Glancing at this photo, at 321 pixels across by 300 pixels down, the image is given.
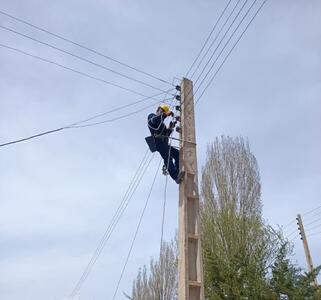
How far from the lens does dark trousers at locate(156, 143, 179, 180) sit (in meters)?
6.71

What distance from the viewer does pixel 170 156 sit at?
6840 millimetres

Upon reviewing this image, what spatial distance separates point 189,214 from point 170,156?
1086 mm

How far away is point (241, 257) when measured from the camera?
13008mm

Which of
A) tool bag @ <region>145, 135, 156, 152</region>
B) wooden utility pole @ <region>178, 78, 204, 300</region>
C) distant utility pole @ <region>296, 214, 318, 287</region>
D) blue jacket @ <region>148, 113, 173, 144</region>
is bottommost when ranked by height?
wooden utility pole @ <region>178, 78, 204, 300</region>

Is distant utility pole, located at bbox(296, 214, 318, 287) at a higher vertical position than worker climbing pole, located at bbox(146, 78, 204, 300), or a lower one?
higher

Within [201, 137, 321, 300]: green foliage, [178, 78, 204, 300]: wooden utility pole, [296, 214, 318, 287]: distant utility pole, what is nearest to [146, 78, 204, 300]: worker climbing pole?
[178, 78, 204, 300]: wooden utility pole

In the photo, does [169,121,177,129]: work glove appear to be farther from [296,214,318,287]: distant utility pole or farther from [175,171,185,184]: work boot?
[296,214,318,287]: distant utility pole

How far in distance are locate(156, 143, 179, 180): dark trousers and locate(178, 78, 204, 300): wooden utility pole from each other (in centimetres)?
18

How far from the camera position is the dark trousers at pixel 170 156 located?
6707mm

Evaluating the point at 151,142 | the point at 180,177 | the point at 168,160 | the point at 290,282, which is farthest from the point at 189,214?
the point at 290,282

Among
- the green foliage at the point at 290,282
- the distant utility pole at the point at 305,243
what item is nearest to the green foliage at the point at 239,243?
the green foliage at the point at 290,282

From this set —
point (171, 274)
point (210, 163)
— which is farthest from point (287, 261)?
point (171, 274)

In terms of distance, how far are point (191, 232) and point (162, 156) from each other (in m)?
1.40

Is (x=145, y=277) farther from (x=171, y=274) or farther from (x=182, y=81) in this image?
(x=182, y=81)
